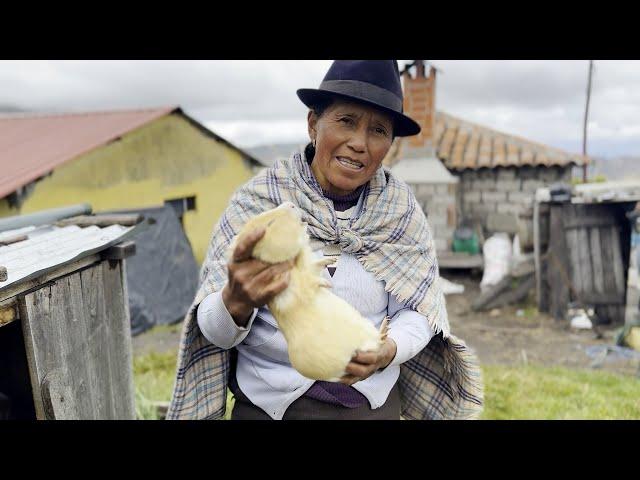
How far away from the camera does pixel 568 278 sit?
884 cm

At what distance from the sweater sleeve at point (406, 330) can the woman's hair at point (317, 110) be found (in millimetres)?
698

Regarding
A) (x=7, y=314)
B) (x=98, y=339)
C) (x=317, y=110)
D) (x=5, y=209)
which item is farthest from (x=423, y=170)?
(x=7, y=314)

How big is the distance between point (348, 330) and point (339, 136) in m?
0.76

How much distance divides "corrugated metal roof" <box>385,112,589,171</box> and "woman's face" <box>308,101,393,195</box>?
11.0 meters

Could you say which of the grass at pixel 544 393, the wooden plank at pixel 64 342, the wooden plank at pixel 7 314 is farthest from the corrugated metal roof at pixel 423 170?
the wooden plank at pixel 7 314

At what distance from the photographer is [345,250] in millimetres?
2053

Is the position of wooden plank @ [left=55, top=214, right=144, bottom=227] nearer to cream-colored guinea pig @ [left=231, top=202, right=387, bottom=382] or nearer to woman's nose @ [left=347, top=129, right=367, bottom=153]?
woman's nose @ [left=347, top=129, right=367, bottom=153]

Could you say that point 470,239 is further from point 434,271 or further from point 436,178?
point 434,271

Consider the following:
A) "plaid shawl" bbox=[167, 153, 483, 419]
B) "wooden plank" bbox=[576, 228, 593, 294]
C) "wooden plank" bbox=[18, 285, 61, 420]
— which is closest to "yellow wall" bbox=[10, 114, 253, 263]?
"wooden plank" bbox=[18, 285, 61, 420]

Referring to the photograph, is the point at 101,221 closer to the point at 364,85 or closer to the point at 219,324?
the point at 219,324

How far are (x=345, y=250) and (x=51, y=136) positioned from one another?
940cm

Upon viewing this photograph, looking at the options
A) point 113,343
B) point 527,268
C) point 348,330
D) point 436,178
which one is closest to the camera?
point 348,330

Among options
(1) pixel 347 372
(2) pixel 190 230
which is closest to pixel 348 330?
(1) pixel 347 372

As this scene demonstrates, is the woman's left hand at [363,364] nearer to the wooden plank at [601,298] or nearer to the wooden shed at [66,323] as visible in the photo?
the wooden shed at [66,323]
